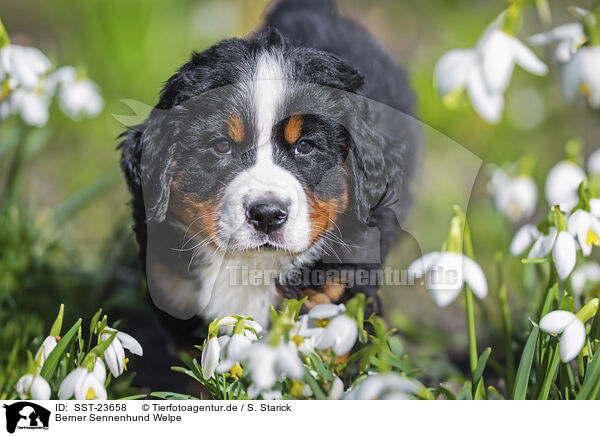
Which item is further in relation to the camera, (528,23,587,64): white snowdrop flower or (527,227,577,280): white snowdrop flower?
(528,23,587,64): white snowdrop flower

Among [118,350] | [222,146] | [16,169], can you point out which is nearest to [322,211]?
[222,146]

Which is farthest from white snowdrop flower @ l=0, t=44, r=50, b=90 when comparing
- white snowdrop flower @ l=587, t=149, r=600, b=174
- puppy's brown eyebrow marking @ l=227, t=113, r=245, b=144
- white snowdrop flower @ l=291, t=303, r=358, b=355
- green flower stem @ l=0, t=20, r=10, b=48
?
white snowdrop flower @ l=587, t=149, r=600, b=174

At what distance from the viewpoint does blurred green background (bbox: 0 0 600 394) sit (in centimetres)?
183

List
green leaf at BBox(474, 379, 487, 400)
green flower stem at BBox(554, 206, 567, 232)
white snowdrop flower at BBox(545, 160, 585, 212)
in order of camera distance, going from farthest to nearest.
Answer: white snowdrop flower at BBox(545, 160, 585, 212) < green leaf at BBox(474, 379, 487, 400) < green flower stem at BBox(554, 206, 567, 232)

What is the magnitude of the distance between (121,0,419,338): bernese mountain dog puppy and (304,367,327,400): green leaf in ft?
0.95

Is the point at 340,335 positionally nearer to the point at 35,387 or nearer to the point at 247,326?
the point at 247,326

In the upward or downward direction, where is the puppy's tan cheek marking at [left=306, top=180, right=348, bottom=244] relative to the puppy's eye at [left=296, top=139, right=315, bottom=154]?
downward

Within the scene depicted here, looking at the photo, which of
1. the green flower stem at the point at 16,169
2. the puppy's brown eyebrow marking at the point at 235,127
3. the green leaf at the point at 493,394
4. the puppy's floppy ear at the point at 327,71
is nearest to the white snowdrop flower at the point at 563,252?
the green leaf at the point at 493,394

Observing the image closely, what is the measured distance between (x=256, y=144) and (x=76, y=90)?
0.99 metres

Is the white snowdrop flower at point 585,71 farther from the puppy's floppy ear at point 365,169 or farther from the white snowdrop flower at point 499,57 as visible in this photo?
the puppy's floppy ear at point 365,169

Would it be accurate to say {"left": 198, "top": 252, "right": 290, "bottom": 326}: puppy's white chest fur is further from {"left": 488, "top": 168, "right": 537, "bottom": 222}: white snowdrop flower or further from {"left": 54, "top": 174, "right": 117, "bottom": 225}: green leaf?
{"left": 488, "top": 168, "right": 537, "bottom": 222}: white snowdrop flower
